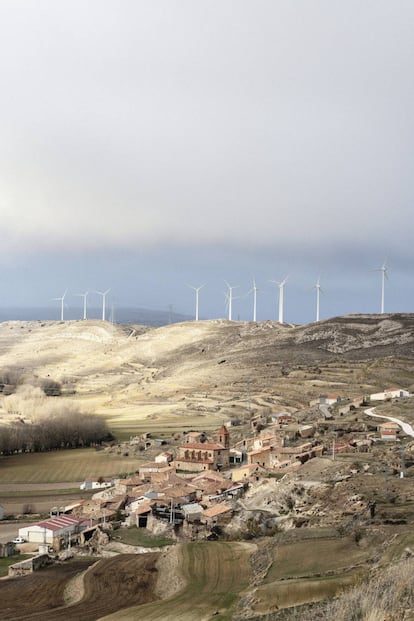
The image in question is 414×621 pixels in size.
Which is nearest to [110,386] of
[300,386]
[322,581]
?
[300,386]

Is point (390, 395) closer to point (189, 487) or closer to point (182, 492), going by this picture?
point (189, 487)

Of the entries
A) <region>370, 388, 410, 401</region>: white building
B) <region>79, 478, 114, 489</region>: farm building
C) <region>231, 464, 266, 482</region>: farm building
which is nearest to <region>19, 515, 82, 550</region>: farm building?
<region>231, 464, 266, 482</region>: farm building

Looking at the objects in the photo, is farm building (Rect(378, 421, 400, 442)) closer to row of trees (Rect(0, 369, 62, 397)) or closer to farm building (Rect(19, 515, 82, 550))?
farm building (Rect(19, 515, 82, 550))

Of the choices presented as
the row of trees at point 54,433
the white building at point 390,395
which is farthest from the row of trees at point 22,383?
the white building at point 390,395

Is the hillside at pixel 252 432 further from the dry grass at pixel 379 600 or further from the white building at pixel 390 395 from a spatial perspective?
the white building at pixel 390 395

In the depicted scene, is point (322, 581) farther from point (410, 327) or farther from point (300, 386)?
point (410, 327)
